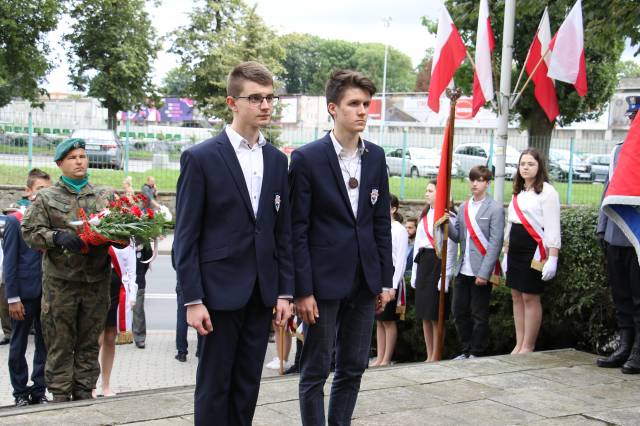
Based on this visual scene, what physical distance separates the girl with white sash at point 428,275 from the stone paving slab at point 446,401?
151 centimetres

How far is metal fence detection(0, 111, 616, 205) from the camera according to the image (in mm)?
21312

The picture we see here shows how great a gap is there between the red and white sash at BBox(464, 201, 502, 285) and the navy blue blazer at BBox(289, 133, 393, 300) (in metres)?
4.01

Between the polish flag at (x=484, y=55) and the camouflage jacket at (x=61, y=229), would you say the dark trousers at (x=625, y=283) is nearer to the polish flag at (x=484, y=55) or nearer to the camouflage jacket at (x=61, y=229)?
the polish flag at (x=484, y=55)

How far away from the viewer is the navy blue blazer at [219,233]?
165 inches

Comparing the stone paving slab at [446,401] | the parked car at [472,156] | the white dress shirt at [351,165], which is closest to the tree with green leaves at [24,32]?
the parked car at [472,156]

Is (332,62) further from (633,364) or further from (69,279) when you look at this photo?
(69,279)

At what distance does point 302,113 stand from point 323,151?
76673 millimetres

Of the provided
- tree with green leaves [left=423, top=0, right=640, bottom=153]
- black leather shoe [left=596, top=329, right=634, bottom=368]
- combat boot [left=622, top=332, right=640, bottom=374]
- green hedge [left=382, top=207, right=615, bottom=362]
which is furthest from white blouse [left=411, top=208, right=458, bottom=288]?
tree with green leaves [left=423, top=0, right=640, bottom=153]

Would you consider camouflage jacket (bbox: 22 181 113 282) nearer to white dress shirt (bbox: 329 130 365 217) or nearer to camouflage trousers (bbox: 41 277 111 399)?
camouflage trousers (bbox: 41 277 111 399)

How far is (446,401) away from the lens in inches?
248

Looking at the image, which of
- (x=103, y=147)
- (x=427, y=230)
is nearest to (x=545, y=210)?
(x=427, y=230)

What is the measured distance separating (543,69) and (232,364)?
27.1 ft

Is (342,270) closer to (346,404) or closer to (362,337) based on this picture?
(362,337)

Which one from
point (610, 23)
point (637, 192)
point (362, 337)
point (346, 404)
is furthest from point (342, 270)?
point (610, 23)
